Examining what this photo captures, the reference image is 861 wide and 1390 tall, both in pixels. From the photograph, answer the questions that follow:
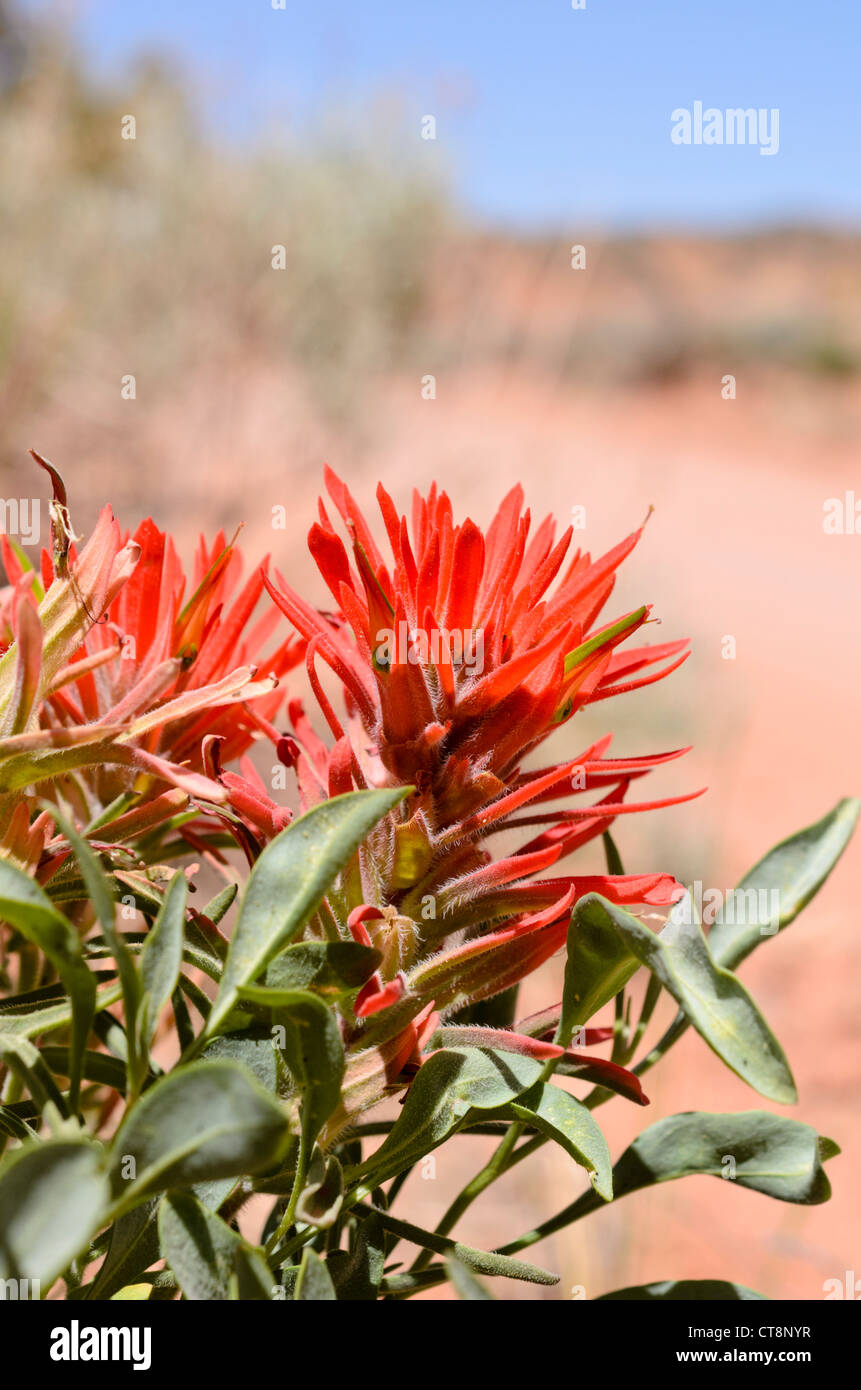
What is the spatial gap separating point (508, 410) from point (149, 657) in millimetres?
10674

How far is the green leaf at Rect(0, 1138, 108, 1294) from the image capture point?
0.85 ft

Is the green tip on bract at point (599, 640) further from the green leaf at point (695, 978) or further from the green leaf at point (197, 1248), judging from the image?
the green leaf at point (197, 1248)

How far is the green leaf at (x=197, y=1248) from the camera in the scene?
317 millimetres

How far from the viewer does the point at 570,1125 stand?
38 centimetres

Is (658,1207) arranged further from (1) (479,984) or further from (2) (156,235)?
(2) (156,235)

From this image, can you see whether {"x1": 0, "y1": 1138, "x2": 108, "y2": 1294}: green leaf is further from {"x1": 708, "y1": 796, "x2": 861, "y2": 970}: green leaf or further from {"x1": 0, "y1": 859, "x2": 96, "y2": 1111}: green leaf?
{"x1": 708, "y1": 796, "x2": 861, "y2": 970}: green leaf

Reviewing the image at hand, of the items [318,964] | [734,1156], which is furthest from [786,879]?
[318,964]

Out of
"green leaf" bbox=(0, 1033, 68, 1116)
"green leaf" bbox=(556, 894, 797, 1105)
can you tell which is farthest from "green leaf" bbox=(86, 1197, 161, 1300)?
"green leaf" bbox=(556, 894, 797, 1105)

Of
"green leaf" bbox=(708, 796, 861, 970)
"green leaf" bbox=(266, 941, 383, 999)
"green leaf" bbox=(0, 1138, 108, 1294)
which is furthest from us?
"green leaf" bbox=(708, 796, 861, 970)

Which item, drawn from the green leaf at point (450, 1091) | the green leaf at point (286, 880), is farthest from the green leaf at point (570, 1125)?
the green leaf at point (286, 880)

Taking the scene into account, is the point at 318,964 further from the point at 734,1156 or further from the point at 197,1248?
the point at 734,1156

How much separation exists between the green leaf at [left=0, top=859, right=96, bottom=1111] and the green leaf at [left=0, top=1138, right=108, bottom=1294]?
6cm

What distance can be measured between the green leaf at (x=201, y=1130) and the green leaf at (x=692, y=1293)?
0.74ft
